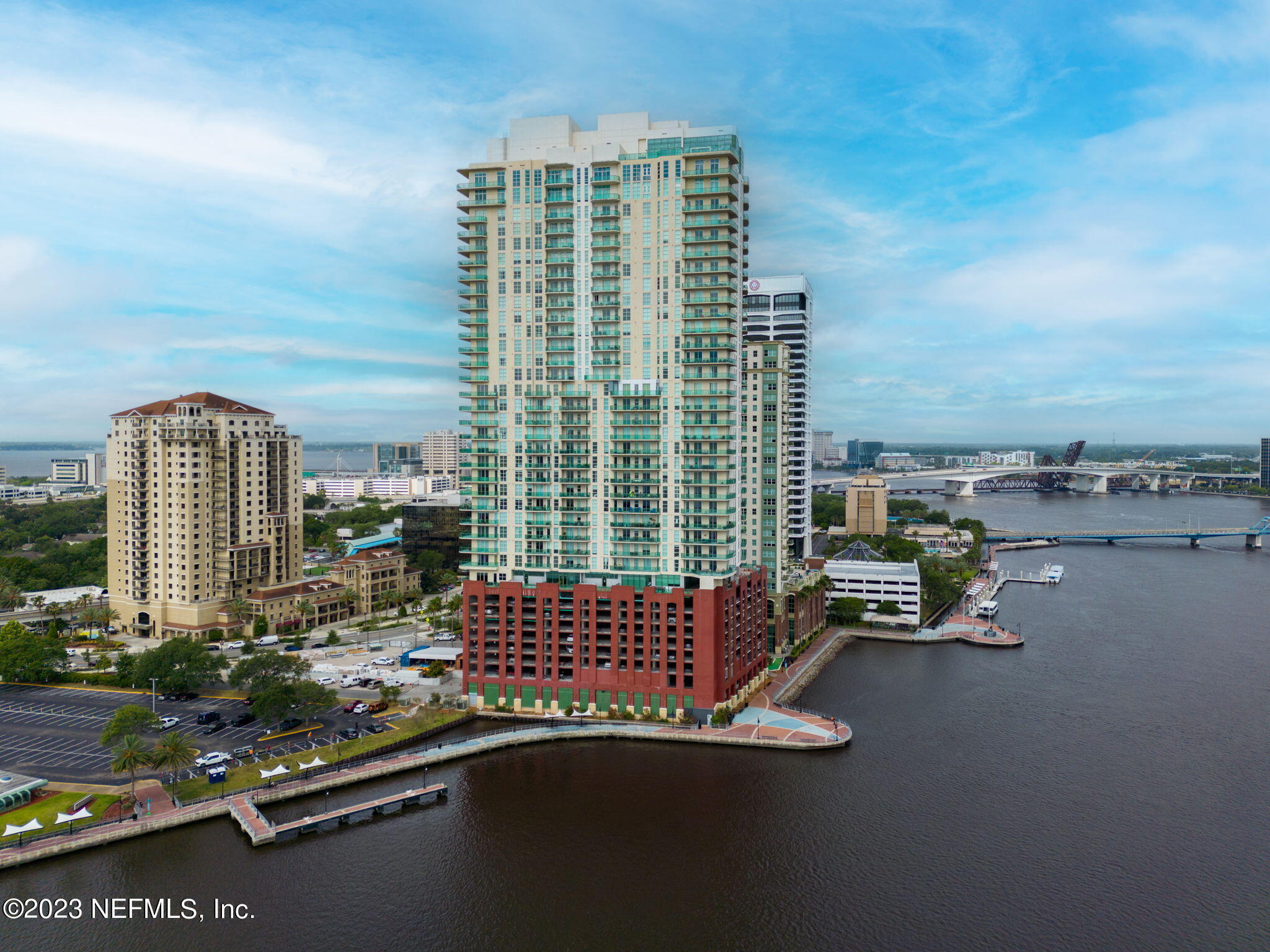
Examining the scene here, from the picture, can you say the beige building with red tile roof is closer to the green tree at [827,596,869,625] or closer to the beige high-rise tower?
the beige high-rise tower

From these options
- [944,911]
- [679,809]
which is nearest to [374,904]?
[679,809]

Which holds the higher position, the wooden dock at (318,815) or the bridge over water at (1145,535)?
the bridge over water at (1145,535)

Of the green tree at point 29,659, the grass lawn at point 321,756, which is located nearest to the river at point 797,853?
the grass lawn at point 321,756

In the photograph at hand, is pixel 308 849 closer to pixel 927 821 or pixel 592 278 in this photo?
pixel 927 821

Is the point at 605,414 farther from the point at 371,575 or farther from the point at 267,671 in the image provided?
the point at 371,575

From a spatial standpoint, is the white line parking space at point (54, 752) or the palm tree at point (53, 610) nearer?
the white line parking space at point (54, 752)

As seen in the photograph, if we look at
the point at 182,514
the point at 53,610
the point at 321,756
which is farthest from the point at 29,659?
the point at 321,756

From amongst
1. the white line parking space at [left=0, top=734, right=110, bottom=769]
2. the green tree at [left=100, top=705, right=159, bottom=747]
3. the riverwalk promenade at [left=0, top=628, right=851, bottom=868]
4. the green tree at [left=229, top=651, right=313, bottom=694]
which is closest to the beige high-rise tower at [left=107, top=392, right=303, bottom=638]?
the green tree at [left=229, top=651, right=313, bottom=694]

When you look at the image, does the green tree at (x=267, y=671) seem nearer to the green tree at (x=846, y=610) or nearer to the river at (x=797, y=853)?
the river at (x=797, y=853)
